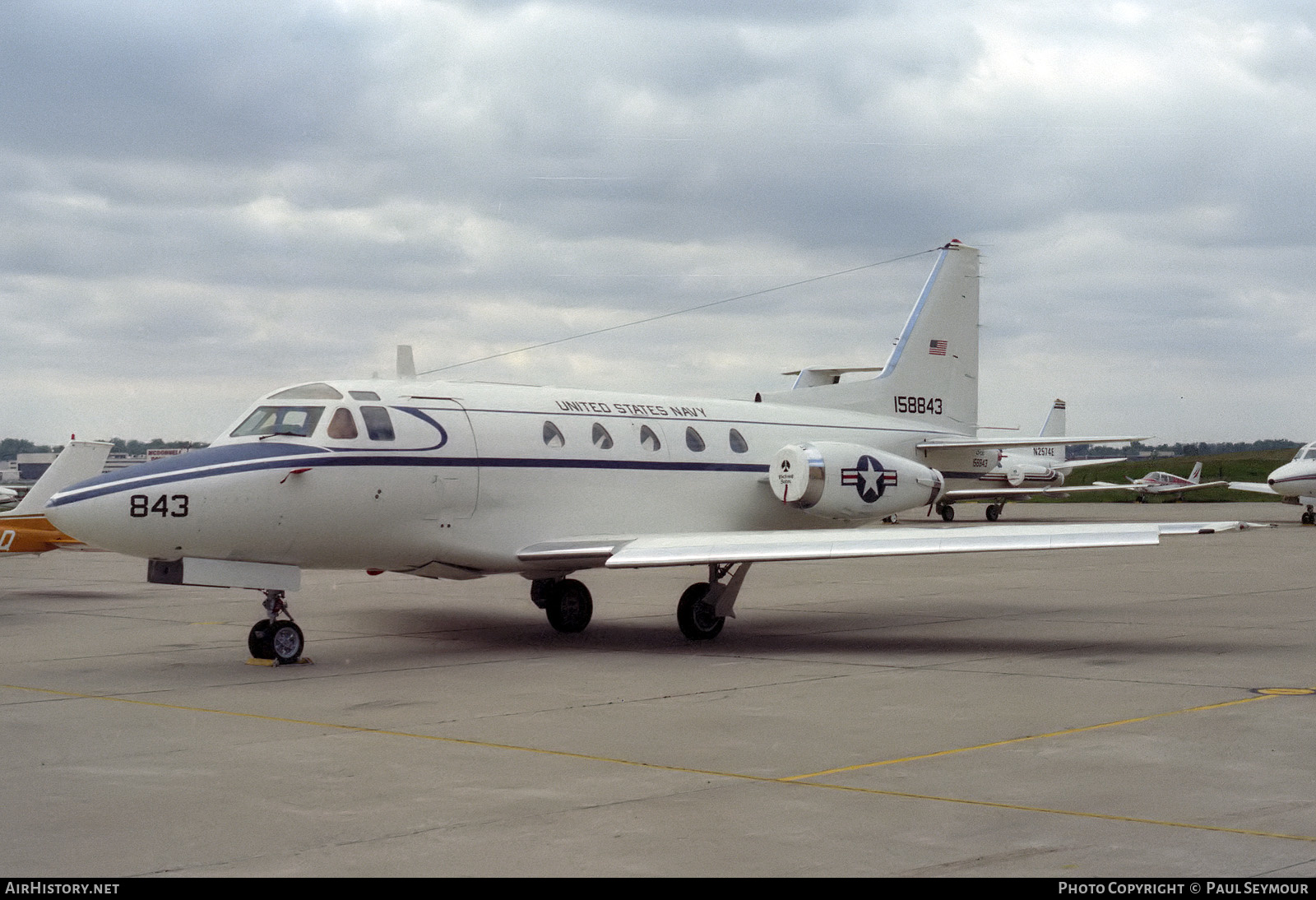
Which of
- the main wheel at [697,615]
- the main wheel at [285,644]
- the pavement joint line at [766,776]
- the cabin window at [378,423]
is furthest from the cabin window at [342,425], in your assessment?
the main wheel at [697,615]

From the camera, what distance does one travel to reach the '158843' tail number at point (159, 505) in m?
A: 13.1

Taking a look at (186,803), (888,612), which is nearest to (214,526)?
(186,803)

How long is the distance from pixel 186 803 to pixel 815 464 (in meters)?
11.7

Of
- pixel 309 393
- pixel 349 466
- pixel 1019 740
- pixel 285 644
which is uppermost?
pixel 309 393

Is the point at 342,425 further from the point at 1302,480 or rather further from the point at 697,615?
the point at 1302,480

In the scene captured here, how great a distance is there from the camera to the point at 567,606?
1747 cm

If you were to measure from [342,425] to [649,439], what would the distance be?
178 inches

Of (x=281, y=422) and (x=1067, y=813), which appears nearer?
(x=1067, y=813)

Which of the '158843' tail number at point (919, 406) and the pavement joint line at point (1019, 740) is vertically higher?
the '158843' tail number at point (919, 406)

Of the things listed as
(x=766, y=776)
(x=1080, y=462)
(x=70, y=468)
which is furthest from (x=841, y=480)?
(x=1080, y=462)

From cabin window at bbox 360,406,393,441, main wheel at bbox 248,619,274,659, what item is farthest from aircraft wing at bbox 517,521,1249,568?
main wheel at bbox 248,619,274,659

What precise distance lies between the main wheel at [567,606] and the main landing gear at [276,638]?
3.99 metres

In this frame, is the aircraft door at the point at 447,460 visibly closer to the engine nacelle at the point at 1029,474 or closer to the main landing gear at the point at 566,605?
the main landing gear at the point at 566,605

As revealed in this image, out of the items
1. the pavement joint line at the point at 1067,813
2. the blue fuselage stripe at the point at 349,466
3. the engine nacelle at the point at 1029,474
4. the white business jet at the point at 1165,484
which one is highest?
the blue fuselage stripe at the point at 349,466
